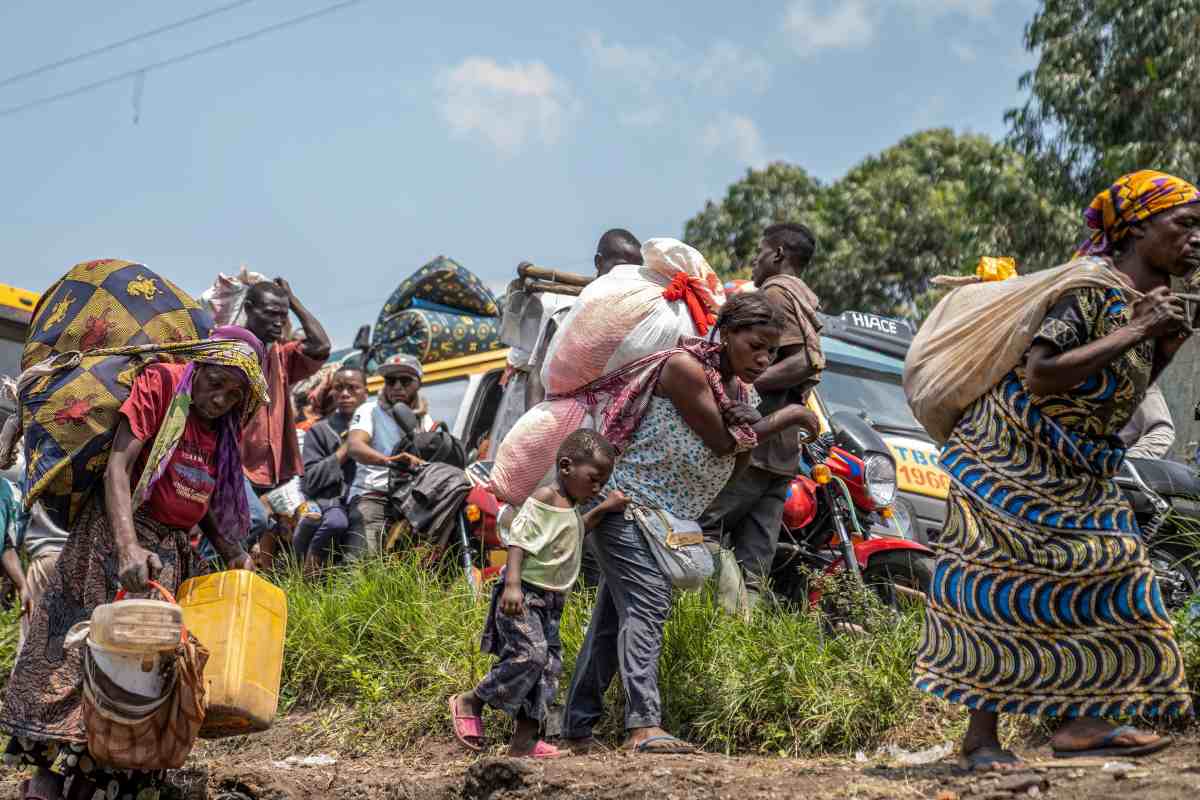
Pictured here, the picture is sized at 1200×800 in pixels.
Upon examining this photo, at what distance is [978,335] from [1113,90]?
13.9 metres

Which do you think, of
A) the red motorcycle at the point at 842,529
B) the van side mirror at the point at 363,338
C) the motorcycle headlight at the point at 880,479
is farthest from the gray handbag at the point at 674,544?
the van side mirror at the point at 363,338

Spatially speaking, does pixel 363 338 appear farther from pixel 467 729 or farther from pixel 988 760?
pixel 988 760

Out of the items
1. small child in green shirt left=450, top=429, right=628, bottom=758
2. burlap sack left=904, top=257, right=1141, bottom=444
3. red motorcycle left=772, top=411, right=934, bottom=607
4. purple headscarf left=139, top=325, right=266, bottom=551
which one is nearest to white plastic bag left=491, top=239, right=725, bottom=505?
small child in green shirt left=450, top=429, right=628, bottom=758

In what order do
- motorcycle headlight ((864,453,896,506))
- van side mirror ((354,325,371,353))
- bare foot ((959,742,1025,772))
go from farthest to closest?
1. van side mirror ((354,325,371,353))
2. motorcycle headlight ((864,453,896,506))
3. bare foot ((959,742,1025,772))

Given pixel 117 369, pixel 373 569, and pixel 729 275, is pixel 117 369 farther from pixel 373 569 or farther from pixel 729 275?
pixel 729 275

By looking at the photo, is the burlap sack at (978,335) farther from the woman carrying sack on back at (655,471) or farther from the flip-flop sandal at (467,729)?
the flip-flop sandal at (467,729)

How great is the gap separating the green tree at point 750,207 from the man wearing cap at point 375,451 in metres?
17.9

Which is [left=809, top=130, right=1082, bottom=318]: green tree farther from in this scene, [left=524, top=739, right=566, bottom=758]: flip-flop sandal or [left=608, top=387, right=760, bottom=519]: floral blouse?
[left=524, top=739, right=566, bottom=758]: flip-flop sandal

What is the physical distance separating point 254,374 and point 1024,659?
9.31ft

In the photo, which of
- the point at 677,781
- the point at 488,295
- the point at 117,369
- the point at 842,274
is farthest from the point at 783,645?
the point at 842,274

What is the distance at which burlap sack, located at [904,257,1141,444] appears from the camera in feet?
14.7

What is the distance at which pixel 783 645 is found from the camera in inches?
230

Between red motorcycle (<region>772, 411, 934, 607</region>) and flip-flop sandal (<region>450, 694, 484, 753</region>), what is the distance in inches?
68.5

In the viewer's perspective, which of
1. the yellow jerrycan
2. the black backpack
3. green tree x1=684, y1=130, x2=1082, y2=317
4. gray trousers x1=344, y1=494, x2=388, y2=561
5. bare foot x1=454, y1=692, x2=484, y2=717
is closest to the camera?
the yellow jerrycan
